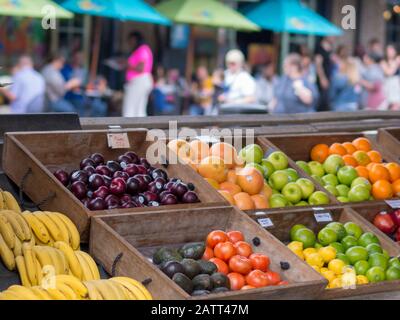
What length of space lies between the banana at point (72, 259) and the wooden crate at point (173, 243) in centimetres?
17

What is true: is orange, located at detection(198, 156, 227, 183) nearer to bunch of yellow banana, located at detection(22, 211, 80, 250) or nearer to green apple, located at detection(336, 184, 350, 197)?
green apple, located at detection(336, 184, 350, 197)

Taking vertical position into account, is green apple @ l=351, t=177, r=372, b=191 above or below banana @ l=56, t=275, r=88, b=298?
above

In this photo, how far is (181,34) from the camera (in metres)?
17.2

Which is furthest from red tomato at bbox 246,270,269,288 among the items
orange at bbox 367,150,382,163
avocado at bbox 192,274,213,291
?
orange at bbox 367,150,382,163

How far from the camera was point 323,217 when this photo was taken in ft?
16.0

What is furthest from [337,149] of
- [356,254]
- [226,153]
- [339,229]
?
[356,254]

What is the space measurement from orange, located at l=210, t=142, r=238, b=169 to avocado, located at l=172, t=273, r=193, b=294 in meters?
1.54

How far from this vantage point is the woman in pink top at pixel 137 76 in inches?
505

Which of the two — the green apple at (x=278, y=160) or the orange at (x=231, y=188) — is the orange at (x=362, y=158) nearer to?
the green apple at (x=278, y=160)

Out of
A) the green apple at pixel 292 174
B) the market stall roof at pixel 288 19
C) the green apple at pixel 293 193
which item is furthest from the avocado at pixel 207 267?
the market stall roof at pixel 288 19

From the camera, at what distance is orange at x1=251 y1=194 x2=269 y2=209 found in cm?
→ 489

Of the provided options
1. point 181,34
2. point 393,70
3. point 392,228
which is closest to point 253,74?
point 181,34
